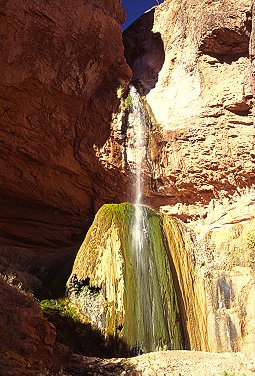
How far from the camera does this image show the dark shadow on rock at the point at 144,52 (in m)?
21.2

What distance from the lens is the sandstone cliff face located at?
46.9 ft

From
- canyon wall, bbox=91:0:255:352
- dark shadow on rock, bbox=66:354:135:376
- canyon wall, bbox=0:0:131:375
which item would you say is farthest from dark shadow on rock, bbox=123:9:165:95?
dark shadow on rock, bbox=66:354:135:376

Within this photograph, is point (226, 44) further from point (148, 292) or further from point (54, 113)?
point (148, 292)

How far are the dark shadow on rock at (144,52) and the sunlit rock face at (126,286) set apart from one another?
420 inches

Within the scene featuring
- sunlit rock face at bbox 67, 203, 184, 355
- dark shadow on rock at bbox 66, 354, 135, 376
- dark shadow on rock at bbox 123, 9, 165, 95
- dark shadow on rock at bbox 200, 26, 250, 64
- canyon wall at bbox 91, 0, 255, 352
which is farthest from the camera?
dark shadow on rock at bbox 123, 9, 165, 95

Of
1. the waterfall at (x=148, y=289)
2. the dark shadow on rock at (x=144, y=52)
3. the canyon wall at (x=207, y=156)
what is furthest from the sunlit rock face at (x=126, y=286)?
the dark shadow on rock at (x=144, y=52)

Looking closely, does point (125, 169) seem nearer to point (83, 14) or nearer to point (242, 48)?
point (83, 14)

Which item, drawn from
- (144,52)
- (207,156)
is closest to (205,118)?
(207,156)

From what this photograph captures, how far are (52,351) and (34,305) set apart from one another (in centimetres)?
89

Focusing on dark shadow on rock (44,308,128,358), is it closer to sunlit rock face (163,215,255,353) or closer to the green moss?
the green moss

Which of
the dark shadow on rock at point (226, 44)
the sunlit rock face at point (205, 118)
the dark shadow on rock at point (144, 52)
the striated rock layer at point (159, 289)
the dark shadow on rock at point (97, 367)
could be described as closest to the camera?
the dark shadow on rock at point (97, 367)

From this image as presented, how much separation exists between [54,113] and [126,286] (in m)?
7.68

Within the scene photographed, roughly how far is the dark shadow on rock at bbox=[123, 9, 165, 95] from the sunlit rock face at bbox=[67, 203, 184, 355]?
1067cm

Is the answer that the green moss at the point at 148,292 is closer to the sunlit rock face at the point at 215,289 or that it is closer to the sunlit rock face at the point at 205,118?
the sunlit rock face at the point at 215,289
